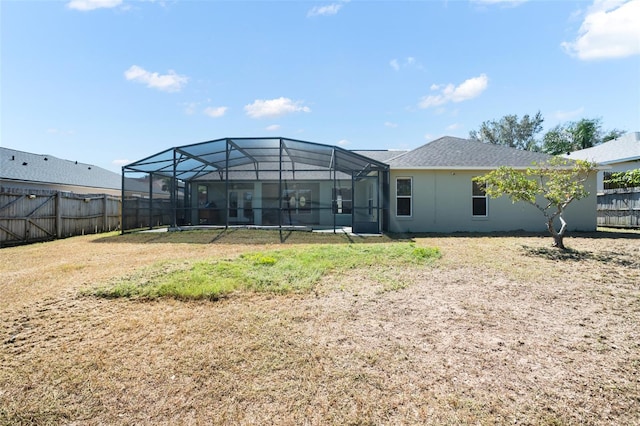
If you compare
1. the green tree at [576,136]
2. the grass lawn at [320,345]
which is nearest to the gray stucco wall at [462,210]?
the grass lawn at [320,345]

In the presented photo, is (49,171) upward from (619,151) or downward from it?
downward

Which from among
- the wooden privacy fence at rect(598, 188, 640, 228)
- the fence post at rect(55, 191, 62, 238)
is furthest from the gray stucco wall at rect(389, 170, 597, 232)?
the fence post at rect(55, 191, 62, 238)

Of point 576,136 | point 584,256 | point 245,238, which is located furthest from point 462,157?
point 576,136

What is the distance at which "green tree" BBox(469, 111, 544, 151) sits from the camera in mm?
36438

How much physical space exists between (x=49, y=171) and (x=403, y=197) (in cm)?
1937

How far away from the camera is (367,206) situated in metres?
Result: 15.4

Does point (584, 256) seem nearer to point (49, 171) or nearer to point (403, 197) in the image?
point (403, 197)

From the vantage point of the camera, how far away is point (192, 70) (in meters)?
12.2

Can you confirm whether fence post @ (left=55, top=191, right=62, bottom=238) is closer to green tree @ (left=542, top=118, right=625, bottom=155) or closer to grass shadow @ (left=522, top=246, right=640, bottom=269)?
grass shadow @ (left=522, top=246, right=640, bottom=269)

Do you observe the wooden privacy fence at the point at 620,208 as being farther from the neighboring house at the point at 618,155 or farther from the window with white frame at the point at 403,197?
the window with white frame at the point at 403,197

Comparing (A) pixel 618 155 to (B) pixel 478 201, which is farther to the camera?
(A) pixel 618 155

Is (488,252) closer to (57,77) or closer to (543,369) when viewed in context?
(543,369)

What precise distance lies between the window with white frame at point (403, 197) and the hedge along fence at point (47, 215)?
1256 centimetres

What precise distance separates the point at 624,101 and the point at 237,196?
2256 cm
